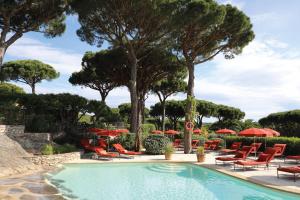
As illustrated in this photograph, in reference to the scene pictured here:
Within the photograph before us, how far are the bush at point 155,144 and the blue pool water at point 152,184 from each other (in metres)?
5.17

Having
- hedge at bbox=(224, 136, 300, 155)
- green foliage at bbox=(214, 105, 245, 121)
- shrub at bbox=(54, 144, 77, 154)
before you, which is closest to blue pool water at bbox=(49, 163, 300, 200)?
shrub at bbox=(54, 144, 77, 154)

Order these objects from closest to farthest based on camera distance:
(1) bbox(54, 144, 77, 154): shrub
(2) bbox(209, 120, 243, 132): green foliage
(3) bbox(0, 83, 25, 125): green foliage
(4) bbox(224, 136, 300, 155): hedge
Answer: (1) bbox(54, 144, 77, 154): shrub → (4) bbox(224, 136, 300, 155): hedge → (3) bbox(0, 83, 25, 125): green foliage → (2) bbox(209, 120, 243, 132): green foliage

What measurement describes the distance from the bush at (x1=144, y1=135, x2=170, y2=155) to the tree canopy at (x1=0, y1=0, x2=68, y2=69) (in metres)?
10.6

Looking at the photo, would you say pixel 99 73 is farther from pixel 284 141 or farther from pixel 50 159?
pixel 284 141

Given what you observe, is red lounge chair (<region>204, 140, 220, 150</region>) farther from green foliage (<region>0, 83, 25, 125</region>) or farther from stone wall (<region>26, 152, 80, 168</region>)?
green foliage (<region>0, 83, 25, 125</region>)

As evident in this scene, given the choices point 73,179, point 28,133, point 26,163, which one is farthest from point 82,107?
point 73,179

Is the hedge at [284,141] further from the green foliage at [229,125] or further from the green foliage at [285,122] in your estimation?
the green foliage at [229,125]

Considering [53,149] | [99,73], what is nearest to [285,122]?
[99,73]

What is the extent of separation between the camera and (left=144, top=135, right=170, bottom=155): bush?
71.2 feet

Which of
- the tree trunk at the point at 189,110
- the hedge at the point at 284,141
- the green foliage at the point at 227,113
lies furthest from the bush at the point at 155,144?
the green foliage at the point at 227,113

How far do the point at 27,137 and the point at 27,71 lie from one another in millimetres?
19780

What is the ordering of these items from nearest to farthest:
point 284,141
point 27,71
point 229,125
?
1. point 284,141
2. point 27,71
3. point 229,125

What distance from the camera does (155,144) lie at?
71.5 feet

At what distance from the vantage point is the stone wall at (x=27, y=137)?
61.6 feet
